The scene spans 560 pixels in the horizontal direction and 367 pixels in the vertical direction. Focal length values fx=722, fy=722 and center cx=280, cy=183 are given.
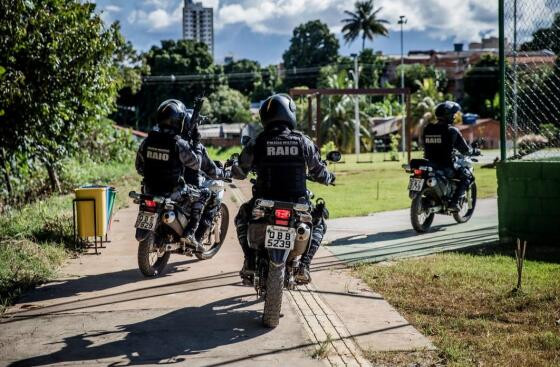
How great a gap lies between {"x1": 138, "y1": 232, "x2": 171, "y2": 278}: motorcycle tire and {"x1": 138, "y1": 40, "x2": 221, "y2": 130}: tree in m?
59.1

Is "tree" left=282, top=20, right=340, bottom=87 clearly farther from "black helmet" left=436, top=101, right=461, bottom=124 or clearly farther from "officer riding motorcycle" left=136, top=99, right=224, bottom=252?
"officer riding motorcycle" left=136, top=99, right=224, bottom=252

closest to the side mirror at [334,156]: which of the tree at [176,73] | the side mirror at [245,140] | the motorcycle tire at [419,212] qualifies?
the side mirror at [245,140]

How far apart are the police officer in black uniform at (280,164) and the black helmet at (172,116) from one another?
170cm

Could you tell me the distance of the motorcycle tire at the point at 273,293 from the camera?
5.79m

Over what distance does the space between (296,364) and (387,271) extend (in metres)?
3.12

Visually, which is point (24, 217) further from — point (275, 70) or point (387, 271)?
point (275, 70)

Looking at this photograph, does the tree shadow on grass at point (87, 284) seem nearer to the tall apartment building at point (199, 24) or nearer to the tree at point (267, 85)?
the tree at point (267, 85)

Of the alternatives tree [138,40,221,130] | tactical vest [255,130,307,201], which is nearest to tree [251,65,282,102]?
tree [138,40,221,130]

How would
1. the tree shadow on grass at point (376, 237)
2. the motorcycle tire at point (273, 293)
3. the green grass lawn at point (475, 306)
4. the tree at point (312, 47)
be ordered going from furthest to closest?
the tree at point (312, 47) < the tree shadow on grass at point (376, 237) < the motorcycle tire at point (273, 293) < the green grass lawn at point (475, 306)

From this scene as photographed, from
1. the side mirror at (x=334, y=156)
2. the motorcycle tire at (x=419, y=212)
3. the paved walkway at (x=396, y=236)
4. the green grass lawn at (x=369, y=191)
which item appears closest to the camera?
the side mirror at (x=334, y=156)

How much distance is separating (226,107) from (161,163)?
203 ft

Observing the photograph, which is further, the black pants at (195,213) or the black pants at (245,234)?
the black pants at (195,213)

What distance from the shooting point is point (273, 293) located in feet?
19.0

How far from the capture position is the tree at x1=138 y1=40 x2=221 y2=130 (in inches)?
2643
